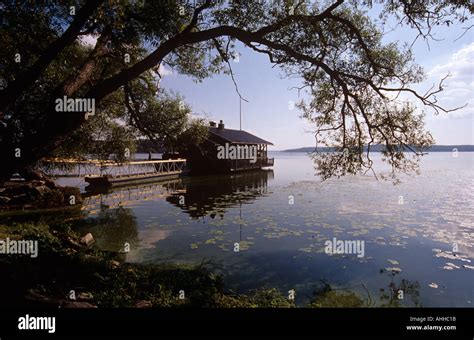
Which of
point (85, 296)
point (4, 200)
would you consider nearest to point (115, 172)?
point (4, 200)

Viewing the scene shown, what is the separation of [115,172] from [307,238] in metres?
23.4

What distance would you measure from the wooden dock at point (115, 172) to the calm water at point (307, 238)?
6.16 metres

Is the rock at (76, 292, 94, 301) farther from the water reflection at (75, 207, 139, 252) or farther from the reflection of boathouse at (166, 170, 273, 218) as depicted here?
the reflection of boathouse at (166, 170, 273, 218)

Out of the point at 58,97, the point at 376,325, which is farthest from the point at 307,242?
the point at 58,97

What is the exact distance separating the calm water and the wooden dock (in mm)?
6157

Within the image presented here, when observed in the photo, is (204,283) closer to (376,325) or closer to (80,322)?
(80,322)

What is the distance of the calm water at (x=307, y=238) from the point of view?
7.88 metres

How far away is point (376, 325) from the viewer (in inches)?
169

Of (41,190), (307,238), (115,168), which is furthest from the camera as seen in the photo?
(115,168)

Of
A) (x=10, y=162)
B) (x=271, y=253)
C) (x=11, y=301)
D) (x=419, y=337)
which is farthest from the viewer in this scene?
(x=271, y=253)

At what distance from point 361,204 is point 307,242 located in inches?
363

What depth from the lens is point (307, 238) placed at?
11.5 metres

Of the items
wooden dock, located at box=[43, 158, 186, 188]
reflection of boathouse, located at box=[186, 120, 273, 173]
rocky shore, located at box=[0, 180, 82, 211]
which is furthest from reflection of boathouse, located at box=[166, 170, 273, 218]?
reflection of boathouse, located at box=[186, 120, 273, 173]

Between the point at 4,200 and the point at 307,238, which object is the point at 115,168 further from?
the point at 307,238
